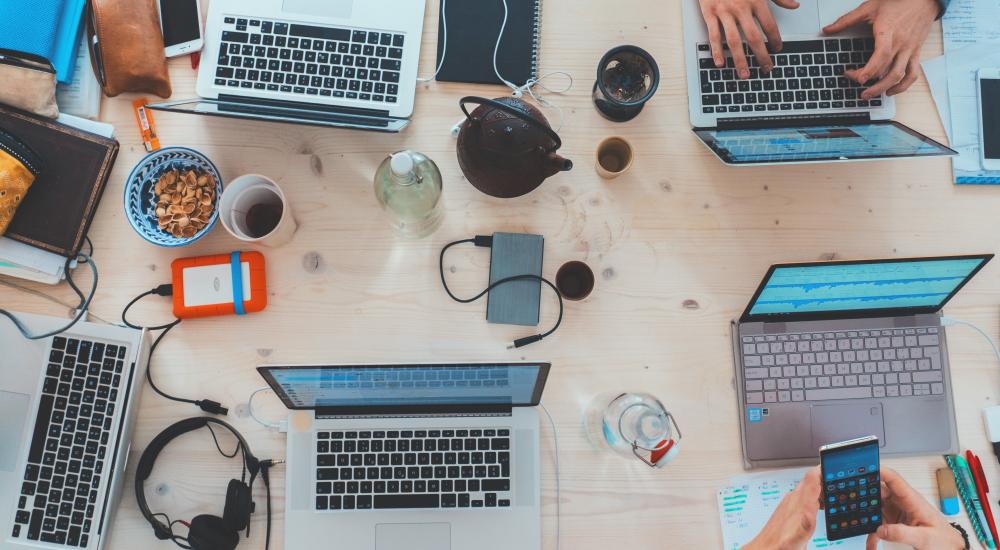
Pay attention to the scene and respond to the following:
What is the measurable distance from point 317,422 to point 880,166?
109 centimetres

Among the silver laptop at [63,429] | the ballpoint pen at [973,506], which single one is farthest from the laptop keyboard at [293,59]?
the ballpoint pen at [973,506]

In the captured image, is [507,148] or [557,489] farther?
[557,489]

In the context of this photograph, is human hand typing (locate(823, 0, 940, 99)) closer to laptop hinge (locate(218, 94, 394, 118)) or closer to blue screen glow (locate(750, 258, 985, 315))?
blue screen glow (locate(750, 258, 985, 315))

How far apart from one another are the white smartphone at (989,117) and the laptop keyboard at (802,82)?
0.70ft

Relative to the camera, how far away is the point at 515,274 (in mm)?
1053

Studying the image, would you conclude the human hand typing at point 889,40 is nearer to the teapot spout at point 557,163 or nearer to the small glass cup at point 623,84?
the small glass cup at point 623,84

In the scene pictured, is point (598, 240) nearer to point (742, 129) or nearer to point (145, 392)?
point (742, 129)

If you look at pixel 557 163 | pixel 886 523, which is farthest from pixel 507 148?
pixel 886 523

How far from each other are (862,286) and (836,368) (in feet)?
0.49

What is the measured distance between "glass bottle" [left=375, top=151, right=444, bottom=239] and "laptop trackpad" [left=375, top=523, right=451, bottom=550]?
1.58ft

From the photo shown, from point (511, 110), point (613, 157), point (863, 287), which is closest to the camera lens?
point (511, 110)

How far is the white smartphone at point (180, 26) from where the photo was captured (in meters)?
1.05

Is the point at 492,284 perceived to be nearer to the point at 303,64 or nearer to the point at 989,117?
the point at 303,64

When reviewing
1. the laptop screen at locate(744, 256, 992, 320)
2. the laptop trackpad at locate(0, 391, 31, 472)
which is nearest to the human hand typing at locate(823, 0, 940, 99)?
the laptop screen at locate(744, 256, 992, 320)
